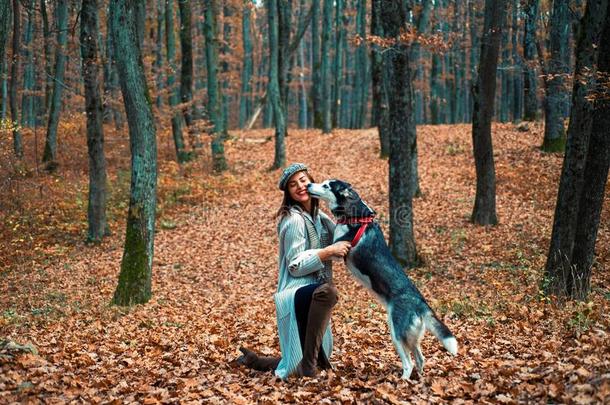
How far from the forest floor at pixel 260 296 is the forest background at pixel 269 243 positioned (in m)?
0.05

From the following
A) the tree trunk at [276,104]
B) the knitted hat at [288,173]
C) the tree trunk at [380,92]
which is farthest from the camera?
the tree trunk at [276,104]

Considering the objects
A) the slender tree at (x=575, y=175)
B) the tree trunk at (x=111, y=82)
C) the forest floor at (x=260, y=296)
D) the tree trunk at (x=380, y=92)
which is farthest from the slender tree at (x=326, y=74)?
the slender tree at (x=575, y=175)

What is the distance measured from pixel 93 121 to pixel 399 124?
8012 millimetres

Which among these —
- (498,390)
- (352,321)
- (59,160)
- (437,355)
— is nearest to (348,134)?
(59,160)

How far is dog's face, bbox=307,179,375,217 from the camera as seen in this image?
5074 millimetres

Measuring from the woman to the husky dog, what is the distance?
0.17m

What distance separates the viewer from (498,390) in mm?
4613

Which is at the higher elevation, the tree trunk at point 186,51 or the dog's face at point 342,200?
the tree trunk at point 186,51

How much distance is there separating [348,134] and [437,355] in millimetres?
20960

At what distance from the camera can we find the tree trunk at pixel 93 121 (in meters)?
13.4

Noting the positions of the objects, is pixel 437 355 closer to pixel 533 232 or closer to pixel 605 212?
pixel 533 232

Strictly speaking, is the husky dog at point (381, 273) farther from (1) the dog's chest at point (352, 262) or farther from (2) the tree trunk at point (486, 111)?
(2) the tree trunk at point (486, 111)

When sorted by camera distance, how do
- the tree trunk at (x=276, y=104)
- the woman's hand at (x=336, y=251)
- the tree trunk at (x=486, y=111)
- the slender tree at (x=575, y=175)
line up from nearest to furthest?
the woman's hand at (x=336, y=251) < the slender tree at (x=575, y=175) < the tree trunk at (x=486, y=111) < the tree trunk at (x=276, y=104)

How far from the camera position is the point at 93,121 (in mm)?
14195
